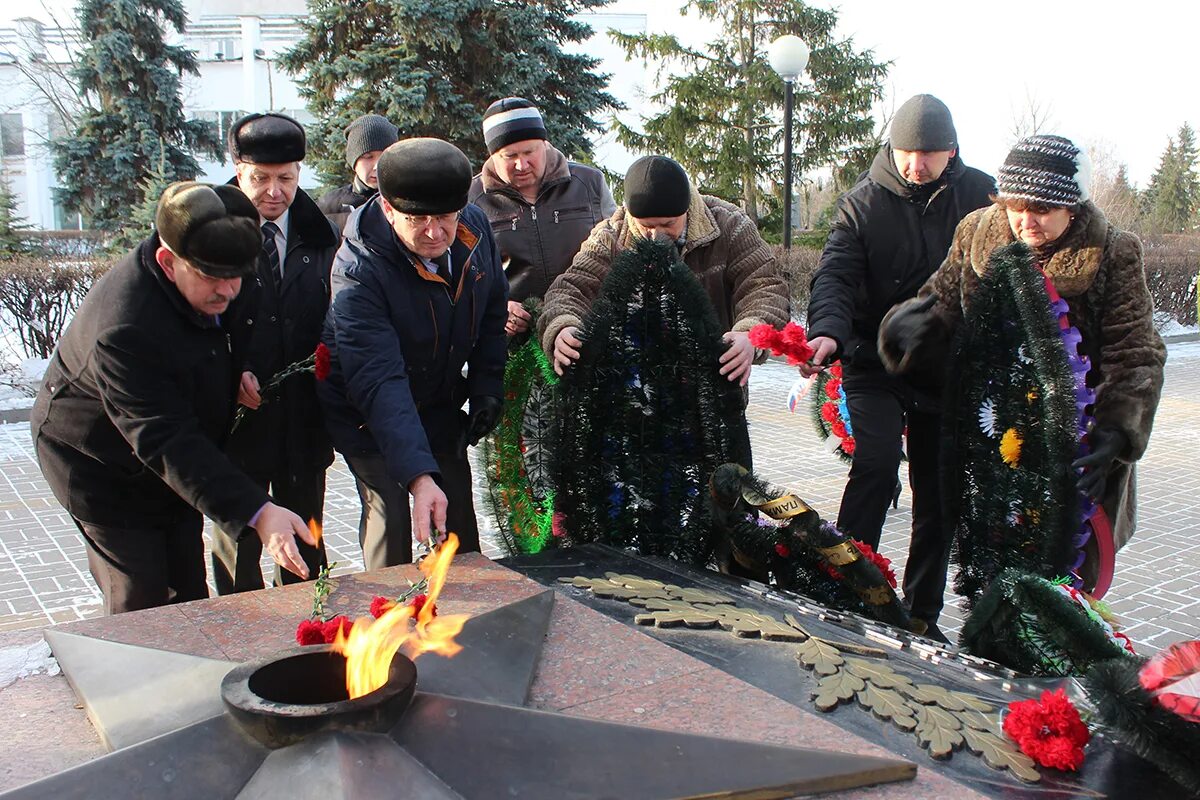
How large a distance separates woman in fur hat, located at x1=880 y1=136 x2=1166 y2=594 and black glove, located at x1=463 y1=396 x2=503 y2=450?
1370 millimetres

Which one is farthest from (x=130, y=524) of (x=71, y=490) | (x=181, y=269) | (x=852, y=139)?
(x=852, y=139)

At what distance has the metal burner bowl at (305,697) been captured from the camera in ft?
5.19

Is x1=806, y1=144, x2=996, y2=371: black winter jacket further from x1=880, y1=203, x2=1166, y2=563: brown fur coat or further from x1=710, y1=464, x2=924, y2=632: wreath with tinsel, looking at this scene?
x1=710, y1=464, x2=924, y2=632: wreath with tinsel

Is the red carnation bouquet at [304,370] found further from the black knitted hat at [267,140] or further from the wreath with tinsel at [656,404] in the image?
the wreath with tinsel at [656,404]

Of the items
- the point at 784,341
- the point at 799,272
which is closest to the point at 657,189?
the point at 784,341

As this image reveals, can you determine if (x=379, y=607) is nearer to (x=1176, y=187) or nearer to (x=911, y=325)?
(x=911, y=325)

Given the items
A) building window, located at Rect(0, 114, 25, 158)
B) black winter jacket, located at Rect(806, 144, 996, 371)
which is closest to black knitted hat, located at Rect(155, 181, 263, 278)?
black winter jacket, located at Rect(806, 144, 996, 371)

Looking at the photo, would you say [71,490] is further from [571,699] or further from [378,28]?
[378,28]

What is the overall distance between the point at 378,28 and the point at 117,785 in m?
12.7

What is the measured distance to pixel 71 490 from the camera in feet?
8.60

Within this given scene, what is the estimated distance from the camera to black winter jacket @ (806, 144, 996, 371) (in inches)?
140

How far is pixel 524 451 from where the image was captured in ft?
10.7

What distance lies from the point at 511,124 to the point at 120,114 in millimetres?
14867

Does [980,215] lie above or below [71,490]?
above
